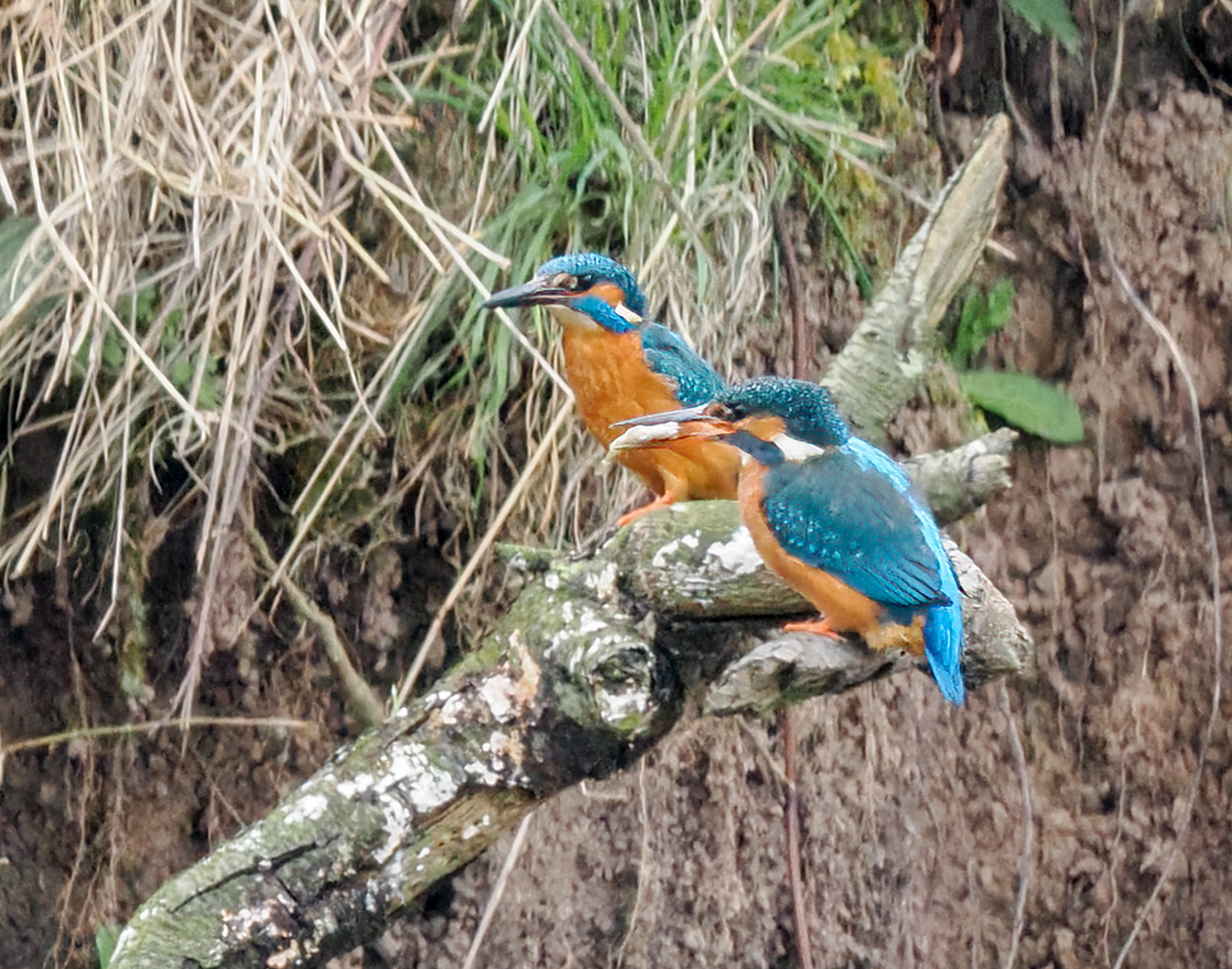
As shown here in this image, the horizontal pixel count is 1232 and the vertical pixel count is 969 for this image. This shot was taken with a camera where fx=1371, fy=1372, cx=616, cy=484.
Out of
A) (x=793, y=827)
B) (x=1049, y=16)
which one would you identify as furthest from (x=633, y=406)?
(x=1049, y=16)

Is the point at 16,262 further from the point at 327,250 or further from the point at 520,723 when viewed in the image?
the point at 520,723

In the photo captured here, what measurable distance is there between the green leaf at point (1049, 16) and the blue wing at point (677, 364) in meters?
1.21

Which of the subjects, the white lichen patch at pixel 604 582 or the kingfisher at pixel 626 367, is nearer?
the white lichen patch at pixel 604 582

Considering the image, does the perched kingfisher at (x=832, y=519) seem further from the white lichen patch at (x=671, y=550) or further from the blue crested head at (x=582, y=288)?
the blue crested head at (x=582, y=288)

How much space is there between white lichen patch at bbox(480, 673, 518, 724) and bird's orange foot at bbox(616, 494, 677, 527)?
0.27m

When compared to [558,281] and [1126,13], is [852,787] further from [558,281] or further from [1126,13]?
[1126,13]

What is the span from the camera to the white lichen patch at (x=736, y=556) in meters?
1.78

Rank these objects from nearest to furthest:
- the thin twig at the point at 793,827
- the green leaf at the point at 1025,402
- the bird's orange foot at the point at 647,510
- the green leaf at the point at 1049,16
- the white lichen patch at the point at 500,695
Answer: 1. the white lichen patch at the point at 500,695
2. the bird's orange foot at the point at 647,510
3. the thin twig at the point at 793,827
4. the green leaf at the point at 1049,16
5. the green leaf at the point at 1025,402

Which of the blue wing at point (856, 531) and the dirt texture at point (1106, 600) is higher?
the blue wing at point (856, 531)

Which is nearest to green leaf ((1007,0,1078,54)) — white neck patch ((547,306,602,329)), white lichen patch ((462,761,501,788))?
white neck patch ((547,306,602,329))

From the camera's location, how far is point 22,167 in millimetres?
2291

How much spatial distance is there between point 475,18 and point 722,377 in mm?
762

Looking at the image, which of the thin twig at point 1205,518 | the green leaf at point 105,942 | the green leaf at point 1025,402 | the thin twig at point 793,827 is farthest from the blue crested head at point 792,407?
the thin twig at point 1205,518

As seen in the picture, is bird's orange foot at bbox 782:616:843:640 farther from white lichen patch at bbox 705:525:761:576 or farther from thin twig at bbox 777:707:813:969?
thin twig at bbox 777:707:813:969
